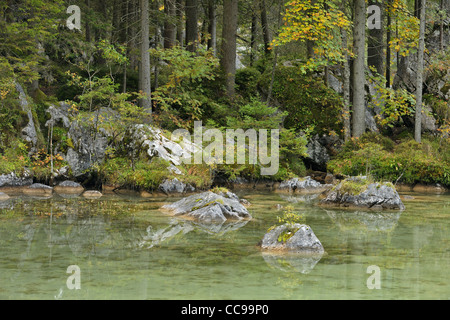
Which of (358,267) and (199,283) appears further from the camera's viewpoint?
(358,267)

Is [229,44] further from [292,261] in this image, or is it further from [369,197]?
[292,261]

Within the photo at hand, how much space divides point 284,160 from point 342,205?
5.91 m

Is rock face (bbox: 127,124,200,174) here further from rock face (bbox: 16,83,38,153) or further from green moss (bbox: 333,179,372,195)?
green moss (bbox: 333,179,372,195)

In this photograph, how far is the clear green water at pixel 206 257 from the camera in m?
5.64

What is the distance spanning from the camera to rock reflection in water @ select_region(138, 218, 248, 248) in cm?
866

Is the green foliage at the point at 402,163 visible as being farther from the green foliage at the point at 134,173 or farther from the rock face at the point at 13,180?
the rock face at the point at 13,180

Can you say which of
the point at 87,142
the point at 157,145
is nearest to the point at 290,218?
the point at 157,145

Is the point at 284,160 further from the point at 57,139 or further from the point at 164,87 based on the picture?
the point at 57,139

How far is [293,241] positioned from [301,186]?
9811mm

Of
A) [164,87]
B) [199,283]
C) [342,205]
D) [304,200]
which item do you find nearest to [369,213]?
[342,205]

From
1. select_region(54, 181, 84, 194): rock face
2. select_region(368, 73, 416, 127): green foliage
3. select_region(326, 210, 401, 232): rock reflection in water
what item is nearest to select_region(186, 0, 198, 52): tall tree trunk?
select_region(368, 73, 416, 127): green foliage

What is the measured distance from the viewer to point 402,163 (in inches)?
711

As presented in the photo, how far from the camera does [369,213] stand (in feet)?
41.1

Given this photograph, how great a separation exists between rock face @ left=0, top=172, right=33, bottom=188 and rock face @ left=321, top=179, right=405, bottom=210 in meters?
9.80
